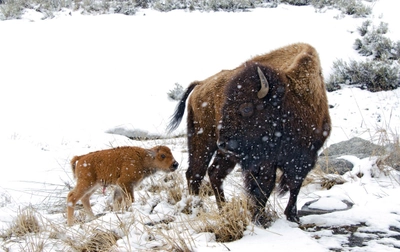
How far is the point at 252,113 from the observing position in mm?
3846

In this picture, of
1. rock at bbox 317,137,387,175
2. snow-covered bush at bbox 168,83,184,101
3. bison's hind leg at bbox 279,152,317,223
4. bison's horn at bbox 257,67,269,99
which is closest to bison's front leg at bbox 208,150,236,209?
bison's hind leg at bbox 279,152,317,223

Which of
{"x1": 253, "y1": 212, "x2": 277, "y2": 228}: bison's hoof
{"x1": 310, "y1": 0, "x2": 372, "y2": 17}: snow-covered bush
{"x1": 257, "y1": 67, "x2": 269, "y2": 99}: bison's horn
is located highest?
{"x1": 310, "y1": 0, "x2": 372, "y2": 17}: snow-covered bush

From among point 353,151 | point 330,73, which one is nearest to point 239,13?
point 330,73

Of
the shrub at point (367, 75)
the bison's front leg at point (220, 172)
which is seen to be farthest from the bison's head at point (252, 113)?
the shrub at point (367, 75)

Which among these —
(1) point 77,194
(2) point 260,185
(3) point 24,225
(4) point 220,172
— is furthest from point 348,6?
(3) point 24,225

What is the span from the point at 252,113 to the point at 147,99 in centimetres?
710

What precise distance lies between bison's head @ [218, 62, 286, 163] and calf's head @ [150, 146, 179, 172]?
1296mm

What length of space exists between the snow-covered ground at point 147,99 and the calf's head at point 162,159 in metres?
0.43

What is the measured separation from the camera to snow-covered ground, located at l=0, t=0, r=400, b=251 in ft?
12.5

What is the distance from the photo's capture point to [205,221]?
358cm

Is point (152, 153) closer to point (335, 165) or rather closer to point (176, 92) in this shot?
point (335, 165)

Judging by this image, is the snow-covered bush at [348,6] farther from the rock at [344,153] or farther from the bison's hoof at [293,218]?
the bison's hoof at [293,218]

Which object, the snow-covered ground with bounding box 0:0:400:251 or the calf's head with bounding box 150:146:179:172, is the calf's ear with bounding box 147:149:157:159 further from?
the snow-covered ground with bounding box 0:0:400:251

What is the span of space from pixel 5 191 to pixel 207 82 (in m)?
2.88
